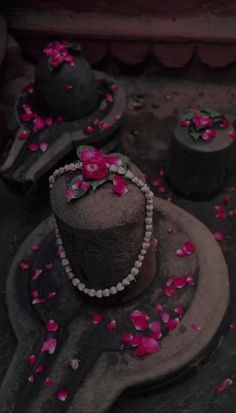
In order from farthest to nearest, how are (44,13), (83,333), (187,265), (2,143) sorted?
(44,13)
(2,143)
(187,265)
(83,333)

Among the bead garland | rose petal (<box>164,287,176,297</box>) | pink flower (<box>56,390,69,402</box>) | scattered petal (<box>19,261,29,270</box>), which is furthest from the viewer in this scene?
scattered petal (<box>19,261,29,270</box>)

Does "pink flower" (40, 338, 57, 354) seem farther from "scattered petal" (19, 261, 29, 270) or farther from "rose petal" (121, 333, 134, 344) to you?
"scattered petal" (19, 261, 29, 270)

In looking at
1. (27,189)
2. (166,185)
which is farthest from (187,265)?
(27,189)

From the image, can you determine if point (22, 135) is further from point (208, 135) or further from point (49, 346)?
point (49, 346)

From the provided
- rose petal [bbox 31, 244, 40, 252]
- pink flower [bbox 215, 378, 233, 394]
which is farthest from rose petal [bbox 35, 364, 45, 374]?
pink flower [bbox 215, 378, 233, 394]

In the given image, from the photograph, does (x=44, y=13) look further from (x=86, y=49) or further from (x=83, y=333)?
(x=83, y=333)

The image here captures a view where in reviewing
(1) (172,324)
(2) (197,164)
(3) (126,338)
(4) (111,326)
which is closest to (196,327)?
(1) (172,324)

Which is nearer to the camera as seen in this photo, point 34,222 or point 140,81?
point 34,222
